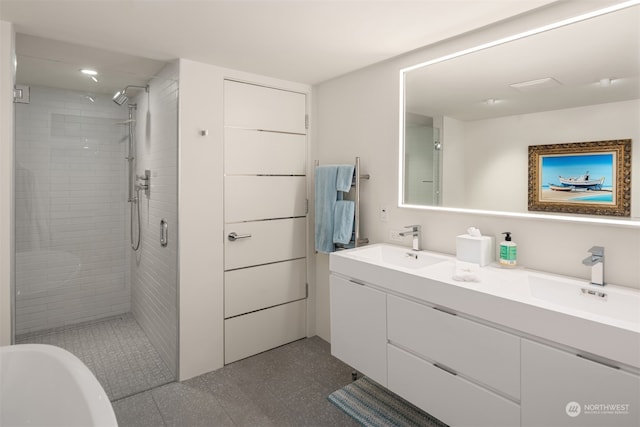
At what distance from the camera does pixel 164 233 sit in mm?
2799

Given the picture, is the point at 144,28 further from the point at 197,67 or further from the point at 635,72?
the point at 635,72

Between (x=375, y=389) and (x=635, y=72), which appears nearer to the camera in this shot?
(x=635, y=72)

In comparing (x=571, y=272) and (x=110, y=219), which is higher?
(x=110, y=219)

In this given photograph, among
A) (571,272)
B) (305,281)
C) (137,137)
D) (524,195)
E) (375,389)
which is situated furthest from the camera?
(305,281)

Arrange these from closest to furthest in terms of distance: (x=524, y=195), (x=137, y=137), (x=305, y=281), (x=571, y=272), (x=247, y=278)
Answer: (x=571, y=272) < (x=524, y=195) < (x=137, y=137) < (x=247, y=278) < (x=305, y=281)

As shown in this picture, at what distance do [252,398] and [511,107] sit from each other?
94.9 inches

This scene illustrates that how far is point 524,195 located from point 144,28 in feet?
7.61

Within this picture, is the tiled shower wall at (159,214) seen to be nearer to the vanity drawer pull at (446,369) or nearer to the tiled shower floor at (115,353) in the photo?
the tiled shower floor at (115,353)

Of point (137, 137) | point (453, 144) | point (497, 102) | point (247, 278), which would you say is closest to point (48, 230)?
point (137, 137)

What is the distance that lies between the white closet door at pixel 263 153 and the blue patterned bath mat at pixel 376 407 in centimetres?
178

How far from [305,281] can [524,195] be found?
6.55 ft

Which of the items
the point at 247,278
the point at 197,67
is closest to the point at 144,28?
the point at 197,67

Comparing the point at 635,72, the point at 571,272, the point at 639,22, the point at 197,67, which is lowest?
the point at 571,272

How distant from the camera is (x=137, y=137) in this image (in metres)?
2.73
